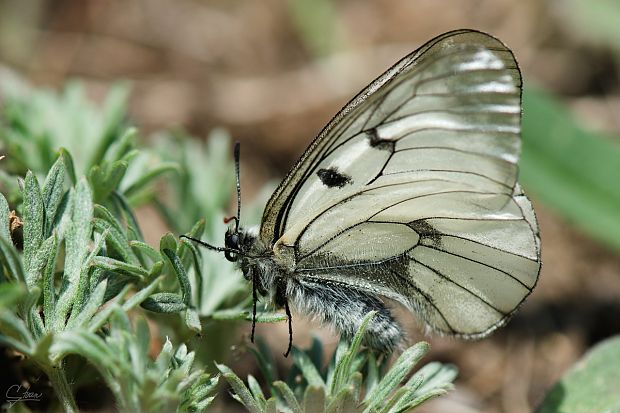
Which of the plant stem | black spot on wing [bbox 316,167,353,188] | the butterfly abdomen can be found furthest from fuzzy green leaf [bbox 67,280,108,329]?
black spot on wing [bbox 316,167,353,188]

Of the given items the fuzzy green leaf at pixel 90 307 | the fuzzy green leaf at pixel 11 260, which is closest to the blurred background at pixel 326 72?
the fuzzy green leaf at pixel 90 307

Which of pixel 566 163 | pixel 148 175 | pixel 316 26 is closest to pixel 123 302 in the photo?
pixel 148 175

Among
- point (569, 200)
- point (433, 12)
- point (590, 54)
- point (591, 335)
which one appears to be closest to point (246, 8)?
point (433, 12)

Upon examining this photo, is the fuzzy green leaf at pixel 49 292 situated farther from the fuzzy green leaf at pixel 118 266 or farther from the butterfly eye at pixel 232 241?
the butterfly eye at pixel 232 241

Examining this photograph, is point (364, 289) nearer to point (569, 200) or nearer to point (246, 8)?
point (569, 200)

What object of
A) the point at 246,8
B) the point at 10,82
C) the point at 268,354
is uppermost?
the point at 246,8

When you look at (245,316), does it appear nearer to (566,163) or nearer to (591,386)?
(591,386)

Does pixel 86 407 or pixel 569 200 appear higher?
pixel 569 200
